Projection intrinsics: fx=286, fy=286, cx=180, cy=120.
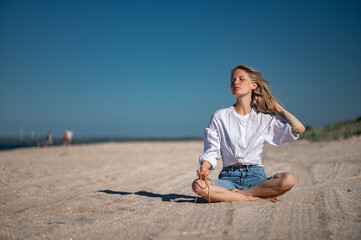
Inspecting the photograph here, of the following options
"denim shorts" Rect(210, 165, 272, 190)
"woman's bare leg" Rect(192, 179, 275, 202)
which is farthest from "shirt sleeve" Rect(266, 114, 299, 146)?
"woman's bare leg" Rect(192, 179, 275, 202)

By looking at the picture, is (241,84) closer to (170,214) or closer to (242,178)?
(242,178)

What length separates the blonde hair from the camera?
3484 millimetres

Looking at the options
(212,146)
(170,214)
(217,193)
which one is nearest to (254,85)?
(212,146)

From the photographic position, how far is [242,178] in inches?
133

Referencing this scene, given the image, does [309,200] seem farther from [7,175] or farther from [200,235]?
[7,175]

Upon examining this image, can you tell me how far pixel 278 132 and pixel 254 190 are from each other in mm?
765

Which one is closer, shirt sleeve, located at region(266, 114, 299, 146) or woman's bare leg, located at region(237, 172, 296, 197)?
woman's bare leg, located at region(237, 172, 296, 197)

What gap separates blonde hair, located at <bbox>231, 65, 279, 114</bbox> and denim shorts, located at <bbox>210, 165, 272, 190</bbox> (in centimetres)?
73

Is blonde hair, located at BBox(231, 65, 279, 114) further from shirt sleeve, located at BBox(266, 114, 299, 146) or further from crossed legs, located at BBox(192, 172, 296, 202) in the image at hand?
crossed legs, located at BBox(192, 172, 296, 202)

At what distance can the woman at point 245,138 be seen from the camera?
126 inches

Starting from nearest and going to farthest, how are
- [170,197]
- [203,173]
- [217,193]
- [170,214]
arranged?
1. [170,214]
2. [203,173]
3. [217,193]
4. [170,197]

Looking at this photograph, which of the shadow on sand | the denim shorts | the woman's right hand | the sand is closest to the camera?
the sand

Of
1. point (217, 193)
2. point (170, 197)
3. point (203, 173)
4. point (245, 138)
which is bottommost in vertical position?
point (170, 197)

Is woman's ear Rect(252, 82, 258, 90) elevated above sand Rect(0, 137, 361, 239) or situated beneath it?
elevated above
